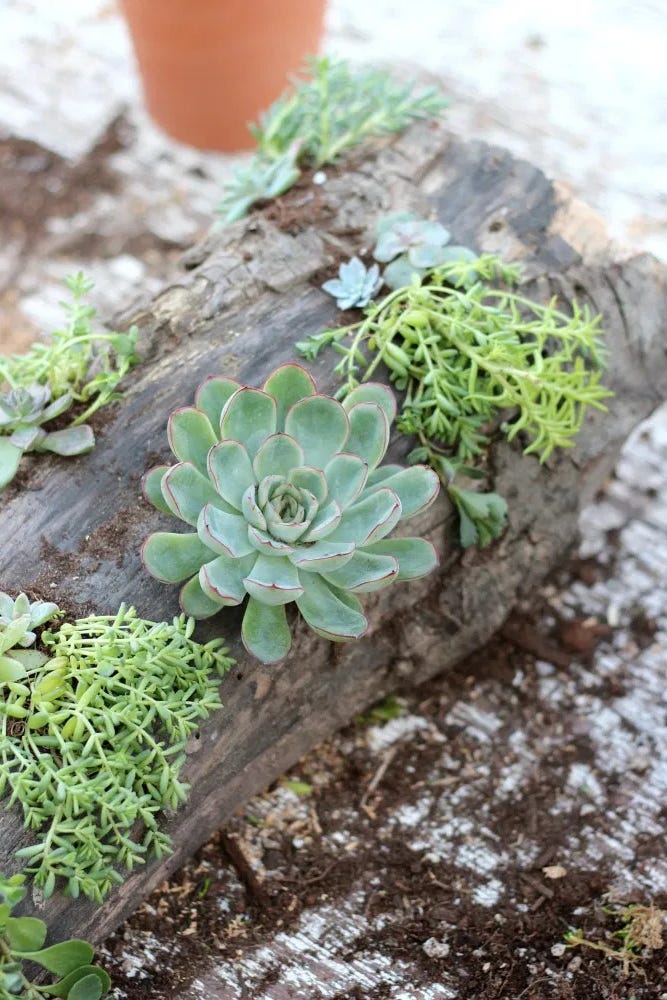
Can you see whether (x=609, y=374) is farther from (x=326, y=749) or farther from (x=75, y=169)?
(x=75, y=169)

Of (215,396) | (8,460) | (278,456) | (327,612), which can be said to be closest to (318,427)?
(278,456)

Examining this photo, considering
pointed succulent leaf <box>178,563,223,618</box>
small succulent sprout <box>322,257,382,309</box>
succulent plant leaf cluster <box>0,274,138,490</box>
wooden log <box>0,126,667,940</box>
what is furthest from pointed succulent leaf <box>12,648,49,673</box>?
small succulent sprout <box>322,257,382,309</box>

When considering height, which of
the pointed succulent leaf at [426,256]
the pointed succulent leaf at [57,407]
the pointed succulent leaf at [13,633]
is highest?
the pointed succulent leaf at [426,256]

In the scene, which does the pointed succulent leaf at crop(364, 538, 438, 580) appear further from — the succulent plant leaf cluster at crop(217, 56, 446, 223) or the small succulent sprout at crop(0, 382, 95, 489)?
the succulent plant leaf cluster at crop(217, 56, 446, 223)

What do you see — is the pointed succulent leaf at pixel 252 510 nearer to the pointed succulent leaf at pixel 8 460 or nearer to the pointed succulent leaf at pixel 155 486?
the pointed succulent leaf at pixel 155 486

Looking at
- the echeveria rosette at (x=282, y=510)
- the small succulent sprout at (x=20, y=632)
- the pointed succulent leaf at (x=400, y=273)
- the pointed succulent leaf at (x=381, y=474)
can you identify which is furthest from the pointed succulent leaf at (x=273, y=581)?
the pointed succulent leaf at (x=400, y=273)

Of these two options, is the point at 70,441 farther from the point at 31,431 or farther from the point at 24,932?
the point at 24,932
